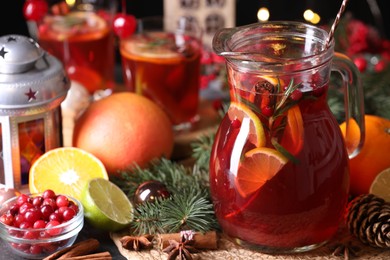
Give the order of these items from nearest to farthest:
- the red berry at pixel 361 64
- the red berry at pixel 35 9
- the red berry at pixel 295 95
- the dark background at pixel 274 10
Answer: the red berry at pixel 295 95 → the red berry at pixel 35 9 → the red berry at pixel 361 64 → the dark background at pixel 274 10

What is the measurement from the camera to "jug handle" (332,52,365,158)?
50.4 inches

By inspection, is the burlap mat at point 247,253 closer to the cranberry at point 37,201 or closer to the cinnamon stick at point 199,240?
the cinnamon stick at point 199,240

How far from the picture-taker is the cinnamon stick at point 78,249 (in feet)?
4.06

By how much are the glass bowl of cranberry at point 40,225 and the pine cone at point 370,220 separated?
0.48 meters

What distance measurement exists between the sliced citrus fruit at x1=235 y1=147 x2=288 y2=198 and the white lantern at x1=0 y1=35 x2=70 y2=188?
0.43m

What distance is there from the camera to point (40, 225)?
1235 millimetres

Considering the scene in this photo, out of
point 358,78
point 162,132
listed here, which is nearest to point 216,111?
point 162,132

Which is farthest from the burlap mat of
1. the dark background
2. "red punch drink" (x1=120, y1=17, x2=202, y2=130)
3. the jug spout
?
the dark background

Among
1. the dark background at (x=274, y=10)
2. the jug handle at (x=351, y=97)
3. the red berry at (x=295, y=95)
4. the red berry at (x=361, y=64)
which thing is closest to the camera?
the red berry at (x=295, y=95)

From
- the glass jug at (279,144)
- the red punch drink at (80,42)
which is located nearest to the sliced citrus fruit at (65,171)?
the glass jug at (279,144)

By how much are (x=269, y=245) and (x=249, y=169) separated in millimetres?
143

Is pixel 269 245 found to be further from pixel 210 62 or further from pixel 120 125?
pixel 210 62

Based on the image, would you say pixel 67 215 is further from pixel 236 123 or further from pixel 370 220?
pixel 370 220

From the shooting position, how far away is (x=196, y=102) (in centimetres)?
180
